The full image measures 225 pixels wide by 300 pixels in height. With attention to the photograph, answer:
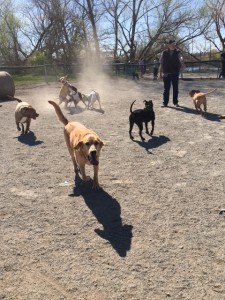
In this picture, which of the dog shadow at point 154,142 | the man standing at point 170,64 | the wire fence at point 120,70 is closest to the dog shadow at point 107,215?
the dog shadow at point 154,142

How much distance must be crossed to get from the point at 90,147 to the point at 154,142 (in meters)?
3.26

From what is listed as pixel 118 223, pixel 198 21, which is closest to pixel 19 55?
pixel 198 21

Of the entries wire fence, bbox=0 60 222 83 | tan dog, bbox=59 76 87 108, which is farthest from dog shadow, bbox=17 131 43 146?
wire fence, bbox=0 60 222 83

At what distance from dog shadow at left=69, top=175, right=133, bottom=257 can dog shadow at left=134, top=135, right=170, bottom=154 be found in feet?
7.08

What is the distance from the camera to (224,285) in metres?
3.01

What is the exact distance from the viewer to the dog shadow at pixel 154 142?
7.21 metres

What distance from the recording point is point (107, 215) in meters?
4.33

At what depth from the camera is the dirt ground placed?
3.08m

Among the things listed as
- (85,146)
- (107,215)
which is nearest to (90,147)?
(85,146)

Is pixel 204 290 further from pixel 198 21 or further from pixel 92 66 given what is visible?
pixel 198 21

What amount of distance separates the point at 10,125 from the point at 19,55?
3194 centimetres

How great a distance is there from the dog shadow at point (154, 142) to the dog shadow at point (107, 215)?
2.16m

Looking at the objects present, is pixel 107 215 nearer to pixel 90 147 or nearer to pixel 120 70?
pixel 90 147

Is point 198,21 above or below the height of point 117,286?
above
